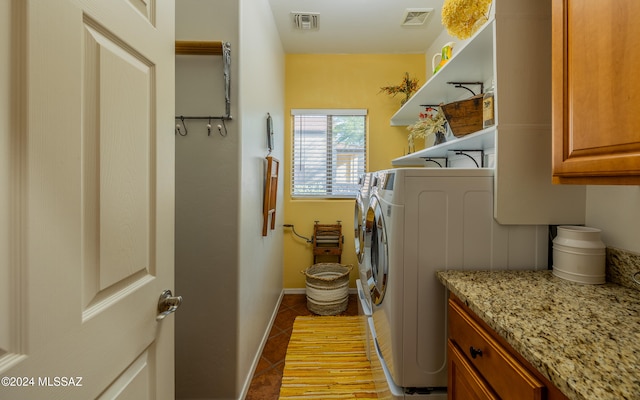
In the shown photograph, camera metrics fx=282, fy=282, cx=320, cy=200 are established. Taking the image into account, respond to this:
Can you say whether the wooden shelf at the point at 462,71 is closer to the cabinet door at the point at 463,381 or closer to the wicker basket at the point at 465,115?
the wicker basket at the point at 465,115

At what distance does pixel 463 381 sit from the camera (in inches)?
37.9

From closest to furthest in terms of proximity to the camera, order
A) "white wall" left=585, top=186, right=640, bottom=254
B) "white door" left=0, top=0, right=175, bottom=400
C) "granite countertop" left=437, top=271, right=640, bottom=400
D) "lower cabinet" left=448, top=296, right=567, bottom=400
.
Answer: "white door" left=0, top=0, right=175, bottom=400 → "granite countertop" left=437, top=271, right=640, bottom=400 → "lower cabinet" left=448, top=296, right=567, bottom=400 → "white wall" left=585, top=186, right=640, bottom=254

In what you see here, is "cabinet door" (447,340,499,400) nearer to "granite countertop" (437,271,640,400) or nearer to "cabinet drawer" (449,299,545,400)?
"cabinet drawer" (449,299,545,400)

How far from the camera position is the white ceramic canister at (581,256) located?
1.04m

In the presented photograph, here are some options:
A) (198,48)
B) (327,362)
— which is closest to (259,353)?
(327,362)

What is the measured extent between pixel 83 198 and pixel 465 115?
5.23ft

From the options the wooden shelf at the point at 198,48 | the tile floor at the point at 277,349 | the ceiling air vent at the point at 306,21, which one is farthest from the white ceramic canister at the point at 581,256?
the ceiling air vent at the point at 306,21

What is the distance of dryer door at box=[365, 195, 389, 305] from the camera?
1.32 metres

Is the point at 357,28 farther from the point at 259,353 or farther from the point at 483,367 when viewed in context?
the point at 259,353

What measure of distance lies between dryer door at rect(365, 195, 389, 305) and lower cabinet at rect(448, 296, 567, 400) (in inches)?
12.6

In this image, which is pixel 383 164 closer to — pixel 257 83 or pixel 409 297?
pixel 257 83

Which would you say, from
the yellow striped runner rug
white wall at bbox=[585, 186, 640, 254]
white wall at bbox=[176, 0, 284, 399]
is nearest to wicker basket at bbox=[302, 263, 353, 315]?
the yellow striped runner rug

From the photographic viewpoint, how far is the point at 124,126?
0.62m

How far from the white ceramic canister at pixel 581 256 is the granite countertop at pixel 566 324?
4cm
